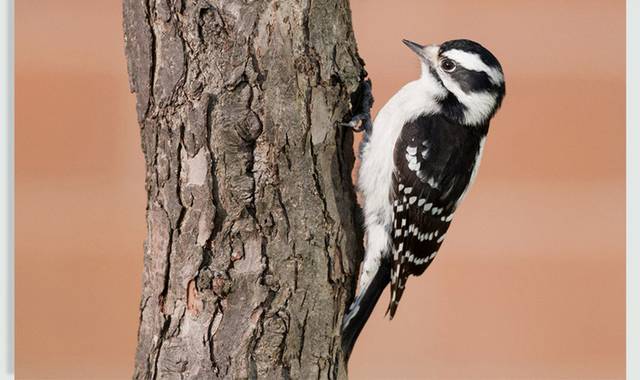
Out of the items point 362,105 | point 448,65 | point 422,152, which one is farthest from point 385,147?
point 448,65

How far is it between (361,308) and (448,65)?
3.00ft

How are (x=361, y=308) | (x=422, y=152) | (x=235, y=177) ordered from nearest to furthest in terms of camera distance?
(x=235, y=177)
(x=361, y=308)
(x=422, y=152)

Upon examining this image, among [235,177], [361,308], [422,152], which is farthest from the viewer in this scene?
[422,152]

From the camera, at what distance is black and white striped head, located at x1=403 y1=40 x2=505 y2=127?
268 cm

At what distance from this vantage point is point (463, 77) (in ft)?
8.89

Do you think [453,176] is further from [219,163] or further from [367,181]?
[219,163]

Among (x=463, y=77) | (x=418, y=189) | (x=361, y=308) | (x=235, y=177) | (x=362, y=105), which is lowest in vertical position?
(x=361, y=308)

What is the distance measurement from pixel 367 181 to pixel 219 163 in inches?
29.0

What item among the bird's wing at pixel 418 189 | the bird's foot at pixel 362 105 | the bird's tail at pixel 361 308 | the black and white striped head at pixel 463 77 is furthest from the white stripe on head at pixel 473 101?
the bird's tail at pixel 361 308

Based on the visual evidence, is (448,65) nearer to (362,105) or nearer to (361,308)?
(362,105)

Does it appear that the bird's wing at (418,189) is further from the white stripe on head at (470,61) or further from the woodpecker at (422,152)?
the white stripe on head at (470,61)

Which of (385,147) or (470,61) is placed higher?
(470,61)

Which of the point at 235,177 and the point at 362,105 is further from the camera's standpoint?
the point at 362,105

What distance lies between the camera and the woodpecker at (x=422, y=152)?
2.65 m
